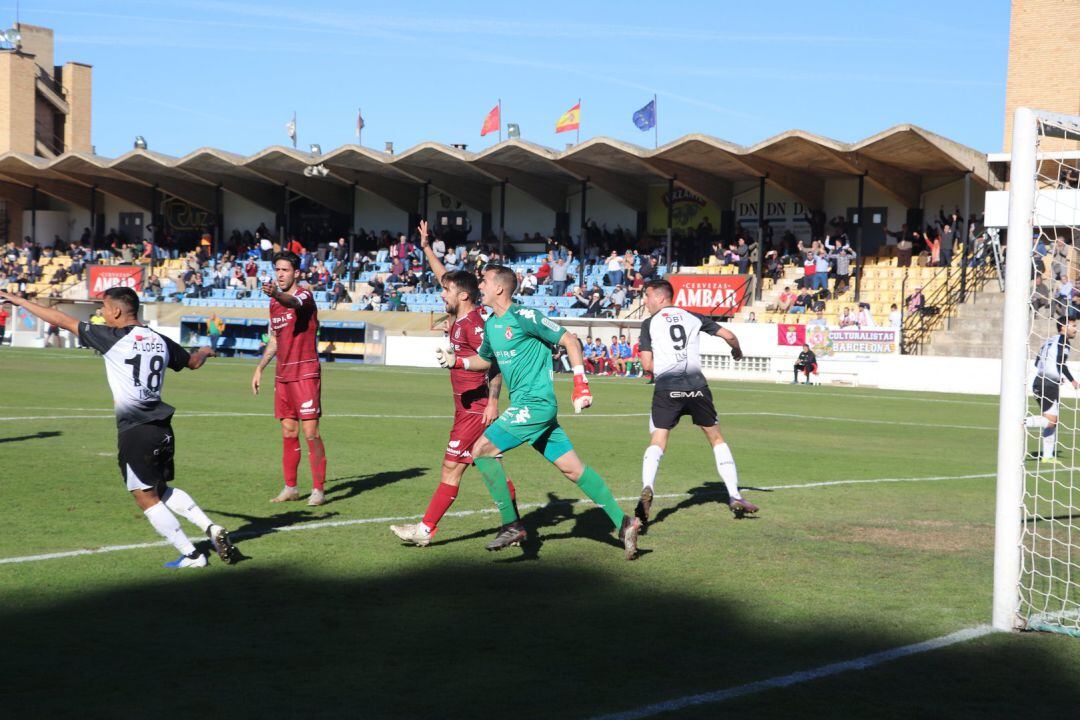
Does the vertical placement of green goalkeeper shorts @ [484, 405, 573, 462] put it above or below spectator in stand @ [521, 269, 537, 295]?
below

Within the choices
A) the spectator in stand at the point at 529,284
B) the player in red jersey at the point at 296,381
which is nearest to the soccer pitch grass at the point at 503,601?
the player in red jersey at the point at 296,381

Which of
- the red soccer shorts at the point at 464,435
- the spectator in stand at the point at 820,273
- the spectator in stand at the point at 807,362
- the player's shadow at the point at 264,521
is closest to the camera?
the red soccer shorts at the point at 464,435

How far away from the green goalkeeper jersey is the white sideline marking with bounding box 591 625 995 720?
324 cm

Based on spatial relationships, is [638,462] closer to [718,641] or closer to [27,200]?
[718,641]

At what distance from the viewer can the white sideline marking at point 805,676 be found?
5145 mm

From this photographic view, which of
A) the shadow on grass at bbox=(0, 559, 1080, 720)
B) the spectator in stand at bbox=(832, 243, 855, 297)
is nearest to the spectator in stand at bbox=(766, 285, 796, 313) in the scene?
the spectator in stand at bbox=(832, 243, 855, 297)

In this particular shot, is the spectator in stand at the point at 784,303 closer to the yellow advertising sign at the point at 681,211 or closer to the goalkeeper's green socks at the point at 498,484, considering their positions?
the yellow advertising sign at the point at 681,211

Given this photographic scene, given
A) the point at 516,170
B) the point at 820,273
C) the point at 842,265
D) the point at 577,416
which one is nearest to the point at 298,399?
the point at 577,416

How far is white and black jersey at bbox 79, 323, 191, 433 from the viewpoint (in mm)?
7770

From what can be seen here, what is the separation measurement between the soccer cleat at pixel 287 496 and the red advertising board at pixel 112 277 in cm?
4984

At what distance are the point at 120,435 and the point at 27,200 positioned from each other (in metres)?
67.1

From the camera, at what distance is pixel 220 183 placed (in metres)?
59.9

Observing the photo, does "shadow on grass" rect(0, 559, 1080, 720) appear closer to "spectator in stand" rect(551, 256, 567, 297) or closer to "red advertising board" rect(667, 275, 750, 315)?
"red advertising board" rect(667, 275, 750, 315)

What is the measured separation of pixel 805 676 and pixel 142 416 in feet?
15.0
